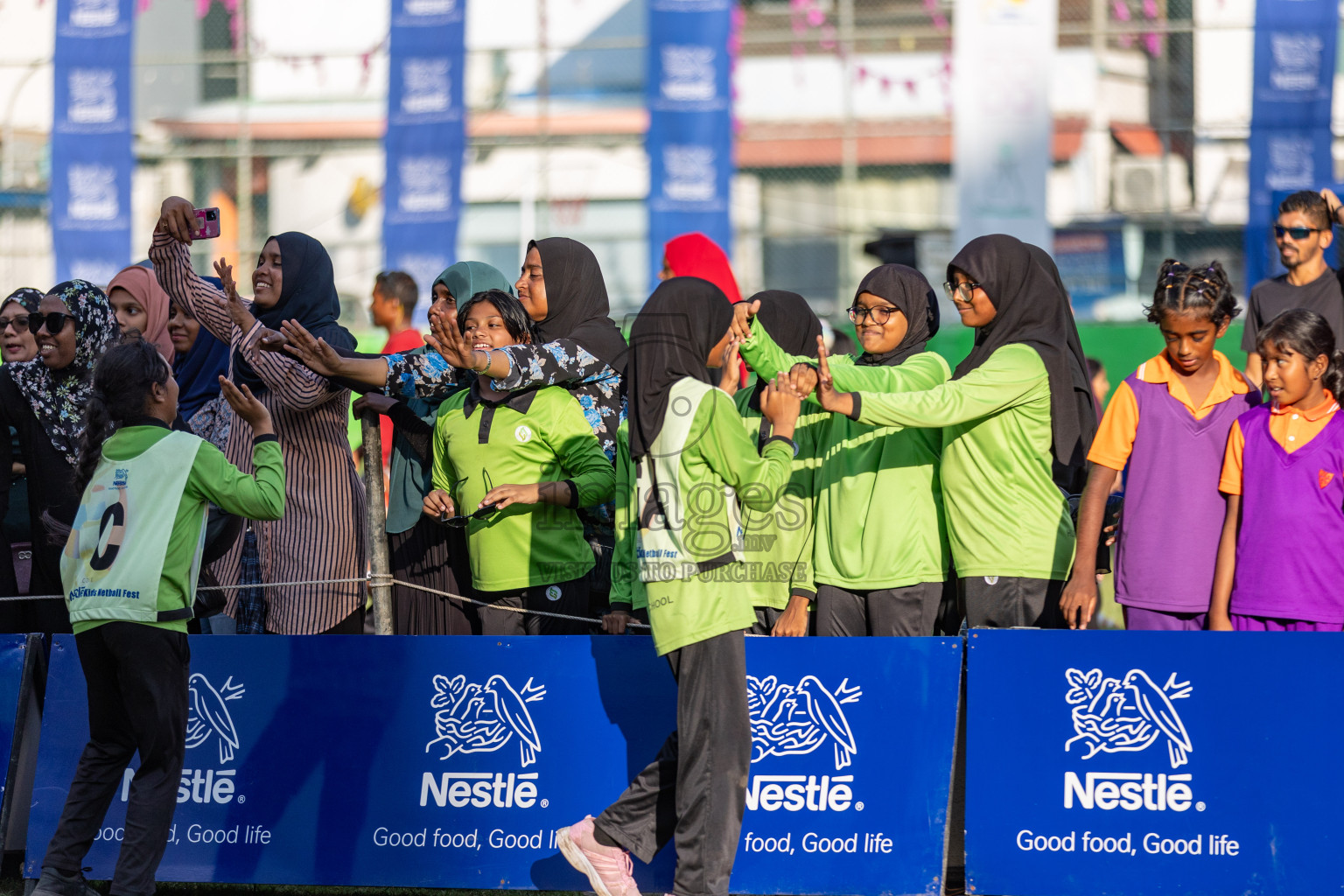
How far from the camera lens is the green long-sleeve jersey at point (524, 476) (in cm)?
484

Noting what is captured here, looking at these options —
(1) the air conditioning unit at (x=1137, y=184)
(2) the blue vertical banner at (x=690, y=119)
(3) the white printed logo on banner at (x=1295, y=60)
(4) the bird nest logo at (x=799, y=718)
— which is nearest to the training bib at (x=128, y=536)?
(4) the bird nest logo at (x=799, y=718)

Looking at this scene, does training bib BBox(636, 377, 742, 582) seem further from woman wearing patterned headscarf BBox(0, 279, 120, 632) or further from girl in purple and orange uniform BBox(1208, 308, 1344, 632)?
woman wearing patterned headscarf BBox(0, 279, 120, 632)

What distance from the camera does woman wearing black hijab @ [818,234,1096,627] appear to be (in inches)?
180

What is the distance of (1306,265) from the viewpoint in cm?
653

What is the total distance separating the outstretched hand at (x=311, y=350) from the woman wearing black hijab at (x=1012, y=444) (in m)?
2.05

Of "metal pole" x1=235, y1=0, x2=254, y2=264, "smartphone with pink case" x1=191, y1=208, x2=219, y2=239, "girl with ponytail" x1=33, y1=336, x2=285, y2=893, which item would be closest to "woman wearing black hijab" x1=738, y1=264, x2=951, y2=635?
"girl with ponytail" x1=33, y1=336, x2=285, y2=893

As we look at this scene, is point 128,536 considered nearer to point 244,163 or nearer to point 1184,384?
point 1184,384

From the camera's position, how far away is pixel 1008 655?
4367mm

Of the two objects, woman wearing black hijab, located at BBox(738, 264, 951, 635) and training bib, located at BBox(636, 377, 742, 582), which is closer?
training bib, located at BBox(636, 377, 742, 582)

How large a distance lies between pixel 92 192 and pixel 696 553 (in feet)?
41.1

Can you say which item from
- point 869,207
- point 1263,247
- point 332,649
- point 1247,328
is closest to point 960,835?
point 332,649

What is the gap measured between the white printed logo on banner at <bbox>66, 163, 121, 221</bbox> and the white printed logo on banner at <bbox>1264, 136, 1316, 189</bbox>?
11.5m

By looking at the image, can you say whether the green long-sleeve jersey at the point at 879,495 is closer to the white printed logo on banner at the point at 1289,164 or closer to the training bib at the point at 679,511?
the training bib at the point at 679,511

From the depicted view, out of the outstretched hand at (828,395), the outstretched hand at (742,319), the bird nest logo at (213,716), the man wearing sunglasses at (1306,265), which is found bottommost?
the bird nest logo at (213,716)
